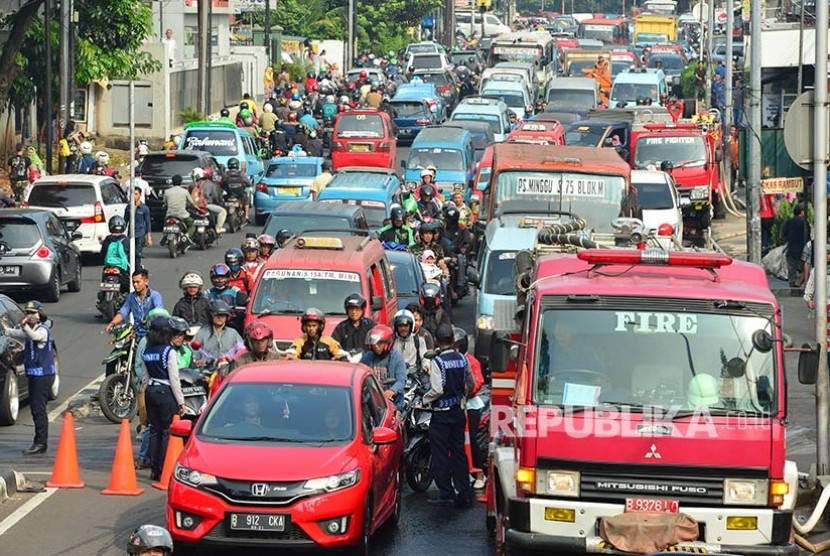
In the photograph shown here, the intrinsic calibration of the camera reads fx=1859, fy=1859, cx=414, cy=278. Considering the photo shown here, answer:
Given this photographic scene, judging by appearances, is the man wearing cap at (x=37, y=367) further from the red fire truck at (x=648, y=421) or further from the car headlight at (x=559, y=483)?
the car headlight at (x=559, y=483)

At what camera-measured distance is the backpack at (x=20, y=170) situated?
1551 inches

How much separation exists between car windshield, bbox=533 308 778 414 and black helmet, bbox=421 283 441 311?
908 cm

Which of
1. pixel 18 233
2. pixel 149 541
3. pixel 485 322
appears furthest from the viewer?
pixel 18 233

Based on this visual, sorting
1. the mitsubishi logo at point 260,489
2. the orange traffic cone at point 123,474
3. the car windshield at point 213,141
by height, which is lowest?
the orange traffic cone at point 123,474

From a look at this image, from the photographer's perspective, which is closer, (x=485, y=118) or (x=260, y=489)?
(x=260, y=489)

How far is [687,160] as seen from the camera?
1501 inches

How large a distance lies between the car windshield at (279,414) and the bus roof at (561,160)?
1225cm

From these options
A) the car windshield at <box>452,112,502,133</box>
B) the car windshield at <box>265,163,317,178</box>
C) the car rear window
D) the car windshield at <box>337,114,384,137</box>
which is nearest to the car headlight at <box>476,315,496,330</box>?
the car rear window

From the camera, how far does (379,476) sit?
46.1 ft

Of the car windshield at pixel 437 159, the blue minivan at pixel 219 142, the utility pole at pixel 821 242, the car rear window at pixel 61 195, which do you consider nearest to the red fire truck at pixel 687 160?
the car windshield at pixel 437 159

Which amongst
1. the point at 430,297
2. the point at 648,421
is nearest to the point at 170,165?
the point at 430,297

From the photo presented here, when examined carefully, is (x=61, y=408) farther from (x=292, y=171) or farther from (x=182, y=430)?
(x=292, y=171)

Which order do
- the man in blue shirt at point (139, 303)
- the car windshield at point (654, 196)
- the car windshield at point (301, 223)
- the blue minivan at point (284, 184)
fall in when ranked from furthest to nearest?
the blue minivan at point (284, 184)
the car windshield at point (654, 196)
the car windshield at point (301, 223)
the man in blue shirt at point (139, 303)

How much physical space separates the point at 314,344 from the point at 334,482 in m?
4.10
